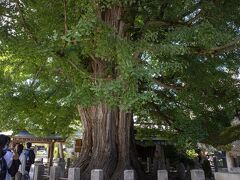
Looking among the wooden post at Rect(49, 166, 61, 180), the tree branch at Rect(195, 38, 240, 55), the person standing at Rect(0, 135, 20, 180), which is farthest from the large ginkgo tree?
the person standing at Rect(0, 135, 20, 180)

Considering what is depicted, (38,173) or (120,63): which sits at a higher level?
(120,63)

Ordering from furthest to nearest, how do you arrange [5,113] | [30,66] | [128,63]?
[5,113] → [30,66] → [128,63]

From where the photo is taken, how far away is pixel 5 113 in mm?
11836

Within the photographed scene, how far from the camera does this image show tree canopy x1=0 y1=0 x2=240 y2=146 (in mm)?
6434

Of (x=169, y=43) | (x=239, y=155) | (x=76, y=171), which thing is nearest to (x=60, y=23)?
(x=169, y=43)

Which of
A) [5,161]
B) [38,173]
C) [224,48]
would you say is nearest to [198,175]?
[224,48]

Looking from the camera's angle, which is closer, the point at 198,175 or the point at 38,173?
the point at 198,175

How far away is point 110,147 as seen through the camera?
914 cm

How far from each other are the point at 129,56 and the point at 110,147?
3914 mm

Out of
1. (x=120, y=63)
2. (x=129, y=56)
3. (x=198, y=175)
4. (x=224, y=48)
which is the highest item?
(x=224, y=48)

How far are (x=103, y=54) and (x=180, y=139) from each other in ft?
13.0

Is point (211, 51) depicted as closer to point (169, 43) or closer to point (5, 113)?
point (169, 43)

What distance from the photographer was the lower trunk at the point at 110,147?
8859 mm

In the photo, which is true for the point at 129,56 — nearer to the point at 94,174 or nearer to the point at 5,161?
the point at 94,174
